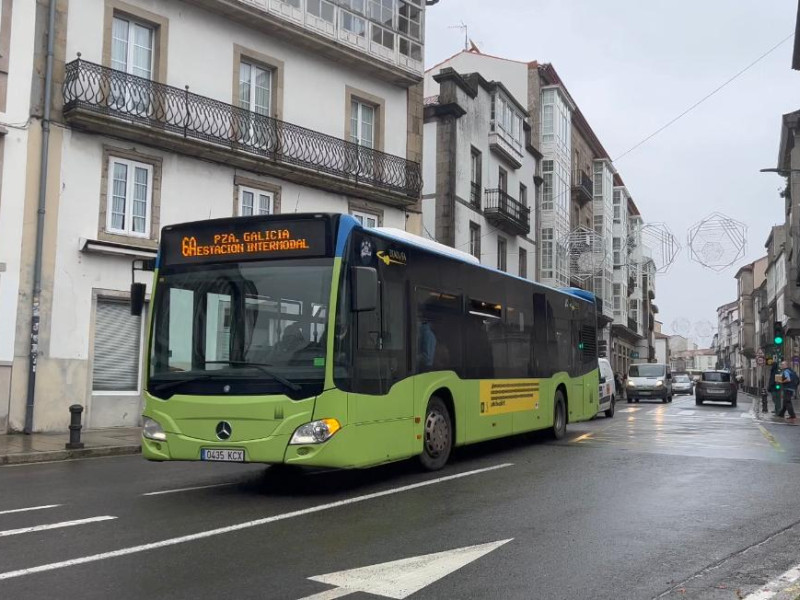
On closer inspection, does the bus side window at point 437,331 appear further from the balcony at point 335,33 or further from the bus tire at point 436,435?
the balcony at point 335,33

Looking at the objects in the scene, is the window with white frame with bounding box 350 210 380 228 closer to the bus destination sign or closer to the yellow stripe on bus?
the yellow stripe on bus

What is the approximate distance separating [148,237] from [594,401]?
410 inches

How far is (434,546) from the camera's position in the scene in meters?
6.20

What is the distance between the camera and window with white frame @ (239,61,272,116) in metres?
20.6

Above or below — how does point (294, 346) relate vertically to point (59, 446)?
above

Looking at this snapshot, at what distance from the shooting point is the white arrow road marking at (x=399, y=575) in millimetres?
5004

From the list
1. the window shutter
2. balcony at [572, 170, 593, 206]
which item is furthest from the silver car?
the window shutter

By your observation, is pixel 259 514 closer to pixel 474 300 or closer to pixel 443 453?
pixel 443 453

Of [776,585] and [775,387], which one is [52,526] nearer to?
[776,585]

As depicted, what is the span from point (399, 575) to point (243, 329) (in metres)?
3.86

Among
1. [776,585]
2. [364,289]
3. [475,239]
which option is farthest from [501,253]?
[776,585]

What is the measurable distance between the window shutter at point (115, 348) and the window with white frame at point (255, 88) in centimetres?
624

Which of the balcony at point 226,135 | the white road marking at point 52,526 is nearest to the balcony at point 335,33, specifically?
the balcony at point 226,135

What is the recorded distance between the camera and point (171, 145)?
18.2 m
